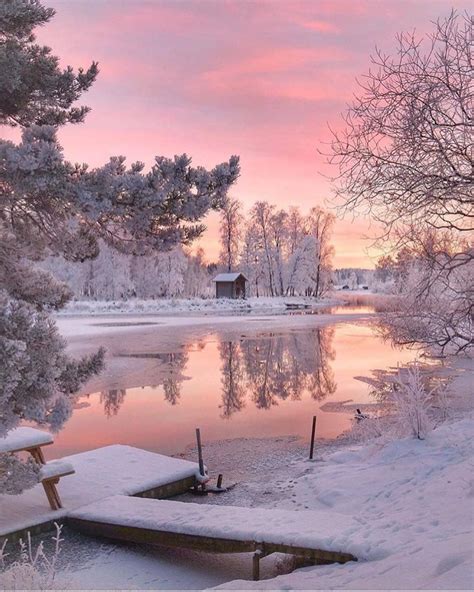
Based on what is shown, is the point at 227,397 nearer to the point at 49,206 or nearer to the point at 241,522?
the point at 241,522

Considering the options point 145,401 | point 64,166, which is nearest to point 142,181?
point 64,166

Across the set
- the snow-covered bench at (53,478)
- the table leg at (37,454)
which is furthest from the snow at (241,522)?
the table leg at (37,454)

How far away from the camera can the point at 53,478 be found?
9.84 metres

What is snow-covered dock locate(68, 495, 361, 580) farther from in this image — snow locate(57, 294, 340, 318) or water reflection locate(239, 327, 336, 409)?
snow locate(57, 294, 340, 318)

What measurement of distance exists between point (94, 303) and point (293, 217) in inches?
1476

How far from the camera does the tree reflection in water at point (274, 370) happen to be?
64.6 feet

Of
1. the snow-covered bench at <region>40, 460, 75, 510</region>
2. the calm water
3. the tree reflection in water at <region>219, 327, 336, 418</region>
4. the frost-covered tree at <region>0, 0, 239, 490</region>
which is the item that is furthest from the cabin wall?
the frost-covered tree at <region>0, 0, 239, 490</region>

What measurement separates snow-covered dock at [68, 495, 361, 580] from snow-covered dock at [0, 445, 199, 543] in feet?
1.77

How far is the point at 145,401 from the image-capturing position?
18891 mm

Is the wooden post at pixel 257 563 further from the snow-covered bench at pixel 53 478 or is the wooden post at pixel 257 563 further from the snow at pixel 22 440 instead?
the snow at pixel 22 440

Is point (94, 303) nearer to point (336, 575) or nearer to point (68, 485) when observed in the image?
point (68, 485)

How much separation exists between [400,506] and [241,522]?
2.50 metres

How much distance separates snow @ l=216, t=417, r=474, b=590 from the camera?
5875 millimetres

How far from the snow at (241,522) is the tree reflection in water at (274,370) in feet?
24.3
